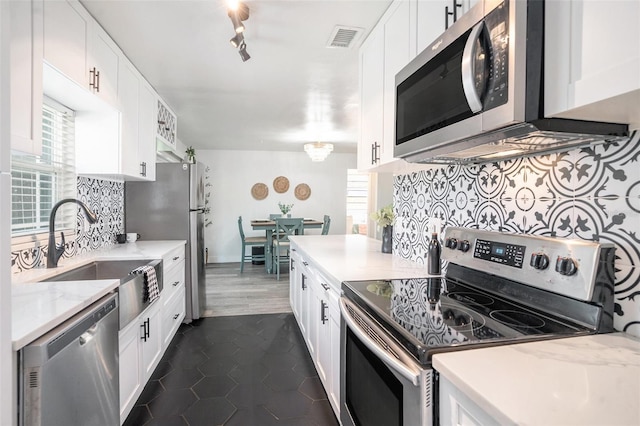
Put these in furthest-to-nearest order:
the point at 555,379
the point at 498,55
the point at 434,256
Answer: the point at 434,256 < the point at 498,55 < the point at 555,379

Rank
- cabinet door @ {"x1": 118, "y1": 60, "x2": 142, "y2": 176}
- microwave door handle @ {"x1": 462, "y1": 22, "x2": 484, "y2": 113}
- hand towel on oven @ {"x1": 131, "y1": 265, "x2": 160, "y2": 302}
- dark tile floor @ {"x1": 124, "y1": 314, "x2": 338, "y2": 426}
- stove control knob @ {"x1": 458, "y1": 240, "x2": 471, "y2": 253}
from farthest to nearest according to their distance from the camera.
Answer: cabinet door @ {"x1": 118, "y1": 60, "x2": 142, "y2": 176} → hand towel on oven @ {"x1": 131, "y1": 265, "x2": 160, "y2": 302} → dark tile floor @ {"x1": 124, "y1": 314, "x2": 338, "y2": 426} → stove control knob @ {"x1": 458, "y1": 240, "x2": 471, "y2": 253} → microwave door handle @ {"x1": 462, "y1": 22, "x2": 484, "y2": 113}

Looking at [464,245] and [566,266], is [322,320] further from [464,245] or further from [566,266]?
[566,266]

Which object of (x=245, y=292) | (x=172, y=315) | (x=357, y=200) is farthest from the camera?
(x=357, y=200)

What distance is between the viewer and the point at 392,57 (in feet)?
5.87

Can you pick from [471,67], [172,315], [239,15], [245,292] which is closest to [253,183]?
[245,292]

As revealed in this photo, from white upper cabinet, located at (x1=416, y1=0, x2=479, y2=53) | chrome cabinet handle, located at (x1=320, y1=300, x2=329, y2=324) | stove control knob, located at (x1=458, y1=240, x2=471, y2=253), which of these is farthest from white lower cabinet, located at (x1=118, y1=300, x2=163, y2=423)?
white upper cabinet, located at (x1=416, y1=0, x2=479, y2=53)

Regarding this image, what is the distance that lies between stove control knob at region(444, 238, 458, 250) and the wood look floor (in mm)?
2498

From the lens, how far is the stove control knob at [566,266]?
3.26ft

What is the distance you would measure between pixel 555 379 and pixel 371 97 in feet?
5.74

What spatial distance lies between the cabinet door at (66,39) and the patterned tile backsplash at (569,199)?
2.05m

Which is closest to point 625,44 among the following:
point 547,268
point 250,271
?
point 547,268

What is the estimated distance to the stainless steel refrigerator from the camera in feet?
11.1

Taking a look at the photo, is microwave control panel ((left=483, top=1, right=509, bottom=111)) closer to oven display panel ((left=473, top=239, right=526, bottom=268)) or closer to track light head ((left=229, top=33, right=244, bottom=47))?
oven display panel ((left=473, top=239, right=526, bottom=268))

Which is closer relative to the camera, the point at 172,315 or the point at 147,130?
the point at 172,315
